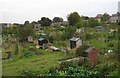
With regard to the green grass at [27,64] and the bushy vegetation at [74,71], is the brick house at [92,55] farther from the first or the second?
the green grass at [27,64]

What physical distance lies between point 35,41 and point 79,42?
8298 millimetres

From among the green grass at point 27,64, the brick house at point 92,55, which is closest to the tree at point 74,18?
the green grass at point 27,64

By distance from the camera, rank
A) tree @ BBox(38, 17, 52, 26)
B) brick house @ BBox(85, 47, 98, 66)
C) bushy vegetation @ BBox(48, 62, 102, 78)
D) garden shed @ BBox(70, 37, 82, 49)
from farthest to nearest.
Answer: tree @ BBox(38, 17, 52, 26), garden shed @ BBox(70, 37, 82, 49), brick house @ BBox(85, 47, 98, 66), bushy vegetation @ BBox(48, 62, 102, 78)

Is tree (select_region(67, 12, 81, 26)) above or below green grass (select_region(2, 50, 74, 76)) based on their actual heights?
above

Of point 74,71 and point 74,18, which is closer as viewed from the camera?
point 74,71

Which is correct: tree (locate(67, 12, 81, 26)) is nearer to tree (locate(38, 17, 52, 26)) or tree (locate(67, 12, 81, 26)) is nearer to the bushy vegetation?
tree (locate(38, 17, 52, 26))

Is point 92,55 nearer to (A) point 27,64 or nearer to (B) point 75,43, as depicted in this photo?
(A) point 27,64

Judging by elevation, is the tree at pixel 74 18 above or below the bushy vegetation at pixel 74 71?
above

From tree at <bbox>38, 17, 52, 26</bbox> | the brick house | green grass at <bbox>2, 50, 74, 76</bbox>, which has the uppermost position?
tree at <bbox>38, 17, 52, 26</bbox>

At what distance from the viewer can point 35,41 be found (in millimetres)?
37250

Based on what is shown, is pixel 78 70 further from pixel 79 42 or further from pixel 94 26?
Answer: pixel 94 26

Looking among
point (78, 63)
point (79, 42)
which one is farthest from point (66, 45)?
point (78, 63)

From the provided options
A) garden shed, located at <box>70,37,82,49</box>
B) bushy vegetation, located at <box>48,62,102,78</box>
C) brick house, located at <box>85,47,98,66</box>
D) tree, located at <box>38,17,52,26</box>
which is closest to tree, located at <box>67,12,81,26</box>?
tree, located at <box>38,17,52,26</box>

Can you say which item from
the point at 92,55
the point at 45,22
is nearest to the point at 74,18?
the point at 45,22
